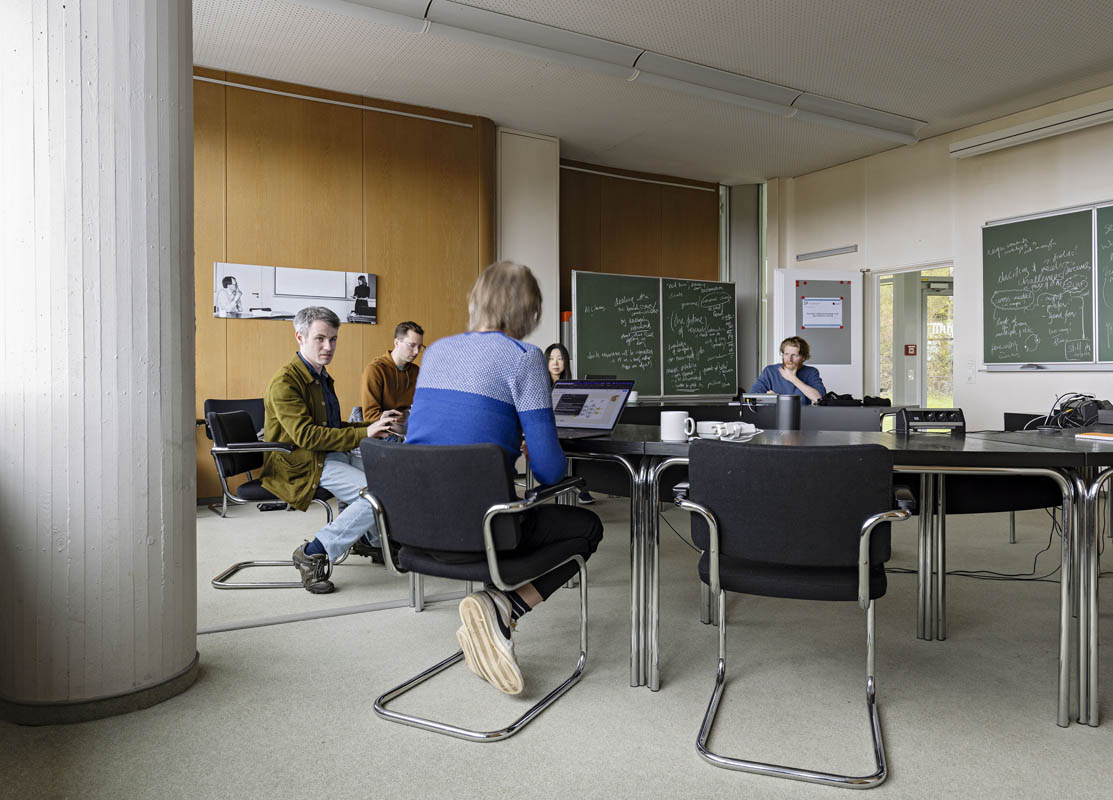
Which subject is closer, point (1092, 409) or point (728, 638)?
point (728, 638)

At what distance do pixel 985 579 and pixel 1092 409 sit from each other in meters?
0.86

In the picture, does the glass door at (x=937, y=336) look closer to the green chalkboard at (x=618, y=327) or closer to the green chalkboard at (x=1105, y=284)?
the green chalkboard at (x=1105, y=284)

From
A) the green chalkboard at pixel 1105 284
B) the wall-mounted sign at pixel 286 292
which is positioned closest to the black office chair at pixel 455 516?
the wall-mounted sign at pixel 286 292

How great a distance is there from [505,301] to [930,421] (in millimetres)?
1359

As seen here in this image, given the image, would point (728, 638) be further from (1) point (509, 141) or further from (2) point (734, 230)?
(2) point (734, 230)

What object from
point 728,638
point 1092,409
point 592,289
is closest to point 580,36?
point 592,289

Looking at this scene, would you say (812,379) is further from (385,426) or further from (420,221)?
(385,426)

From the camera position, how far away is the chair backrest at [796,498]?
1633 millimetres

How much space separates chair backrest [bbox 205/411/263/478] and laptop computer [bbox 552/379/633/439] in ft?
4.83

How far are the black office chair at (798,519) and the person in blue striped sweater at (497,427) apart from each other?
42 cm

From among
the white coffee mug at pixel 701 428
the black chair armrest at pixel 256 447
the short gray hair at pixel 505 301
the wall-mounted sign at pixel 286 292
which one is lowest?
the black chair armrest at pixel 256 447

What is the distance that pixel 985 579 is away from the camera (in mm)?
3348

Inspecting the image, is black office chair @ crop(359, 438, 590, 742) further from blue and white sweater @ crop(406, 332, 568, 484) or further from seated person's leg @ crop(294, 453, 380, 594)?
seated person's leg @ crop(294, 453, 380, 594)

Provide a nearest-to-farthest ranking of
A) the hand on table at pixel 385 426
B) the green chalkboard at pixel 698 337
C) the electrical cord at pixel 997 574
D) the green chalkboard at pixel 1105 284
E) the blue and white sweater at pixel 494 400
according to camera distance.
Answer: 1. the blue and white sweater at pixel 494 400
2. the hand on table at pixel 385 426
3. the electrical cord at pixel 997 574
4. the green chalkboard at pixel 1105 284
5. the green chalkboard at pixel 698 337
